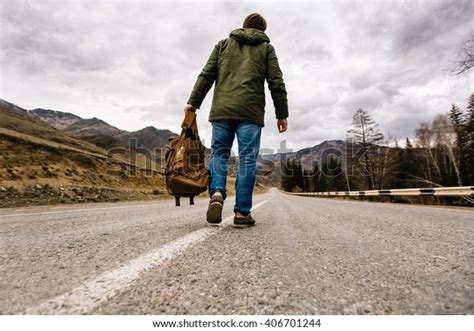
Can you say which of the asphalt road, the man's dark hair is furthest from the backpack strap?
the asphalt road

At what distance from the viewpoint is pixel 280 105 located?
3.00 meters

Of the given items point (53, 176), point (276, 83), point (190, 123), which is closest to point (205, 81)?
point (190, 123)

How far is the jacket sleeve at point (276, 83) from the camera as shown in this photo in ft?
9.71

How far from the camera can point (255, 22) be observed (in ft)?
10.3

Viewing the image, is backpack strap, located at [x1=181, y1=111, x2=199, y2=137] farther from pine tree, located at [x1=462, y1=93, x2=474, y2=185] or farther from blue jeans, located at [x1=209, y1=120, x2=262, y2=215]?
pine tree, located at [x1=462, y1=93, x2=474, y2=185]

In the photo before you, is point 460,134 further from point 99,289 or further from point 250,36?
point 99,289

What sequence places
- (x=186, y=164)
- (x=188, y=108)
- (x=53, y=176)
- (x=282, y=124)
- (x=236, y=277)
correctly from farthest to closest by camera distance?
(x=53, y=176) → (x=282, y=124) → (x=188, y=108) → (x=186, y=164) → (x=236, y=277)

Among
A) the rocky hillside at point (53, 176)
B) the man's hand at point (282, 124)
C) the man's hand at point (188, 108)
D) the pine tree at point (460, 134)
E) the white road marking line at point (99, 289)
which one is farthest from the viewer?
the pine tree at point (460, 134)

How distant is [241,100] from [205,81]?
0.56 meters

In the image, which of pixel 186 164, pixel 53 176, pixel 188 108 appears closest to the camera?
pixel 186 164

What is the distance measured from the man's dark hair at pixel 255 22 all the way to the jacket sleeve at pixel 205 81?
0.42m

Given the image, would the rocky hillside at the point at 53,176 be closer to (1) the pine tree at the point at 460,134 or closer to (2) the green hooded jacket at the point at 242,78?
(2) the green hooded jacket at the point at 242,78

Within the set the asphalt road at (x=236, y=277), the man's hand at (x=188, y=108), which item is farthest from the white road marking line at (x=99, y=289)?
the man's hand at (x=188, y=108)
